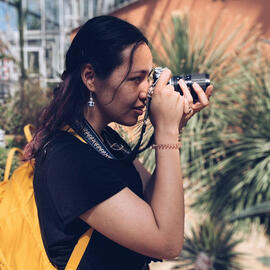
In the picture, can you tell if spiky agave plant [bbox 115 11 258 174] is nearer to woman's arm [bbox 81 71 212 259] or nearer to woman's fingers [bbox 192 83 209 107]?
woman's fingers [bbox 192 83 209 107]

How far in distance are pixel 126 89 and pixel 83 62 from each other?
0.17 meters

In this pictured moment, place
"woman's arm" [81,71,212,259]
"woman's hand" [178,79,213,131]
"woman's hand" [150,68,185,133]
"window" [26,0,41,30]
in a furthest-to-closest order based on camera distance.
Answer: "window" [26,0,41,30] < "woman's hand" [178,79,213,131] < "woman's hand" [150,68,185,133] < "woman's arm" [81,71,212,259]

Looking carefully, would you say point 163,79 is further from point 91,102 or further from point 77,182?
point 77,182

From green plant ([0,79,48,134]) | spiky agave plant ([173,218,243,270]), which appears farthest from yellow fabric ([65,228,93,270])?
green plant ([0,79,48,134])

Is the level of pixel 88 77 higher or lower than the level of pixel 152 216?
higher

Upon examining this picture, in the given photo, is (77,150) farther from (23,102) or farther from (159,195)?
(23,102)

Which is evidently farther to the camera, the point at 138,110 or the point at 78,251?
the point at 138,110

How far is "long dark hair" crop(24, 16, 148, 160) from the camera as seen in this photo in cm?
112

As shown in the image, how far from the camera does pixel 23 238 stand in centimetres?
107

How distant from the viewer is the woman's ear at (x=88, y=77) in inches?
A: 45.4

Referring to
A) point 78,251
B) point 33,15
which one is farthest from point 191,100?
point 33,15

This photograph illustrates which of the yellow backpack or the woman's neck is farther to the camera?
the woman's neck

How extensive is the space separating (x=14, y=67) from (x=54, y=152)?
9.60 metres

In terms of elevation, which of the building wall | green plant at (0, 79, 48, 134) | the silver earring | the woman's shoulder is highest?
the building wall
